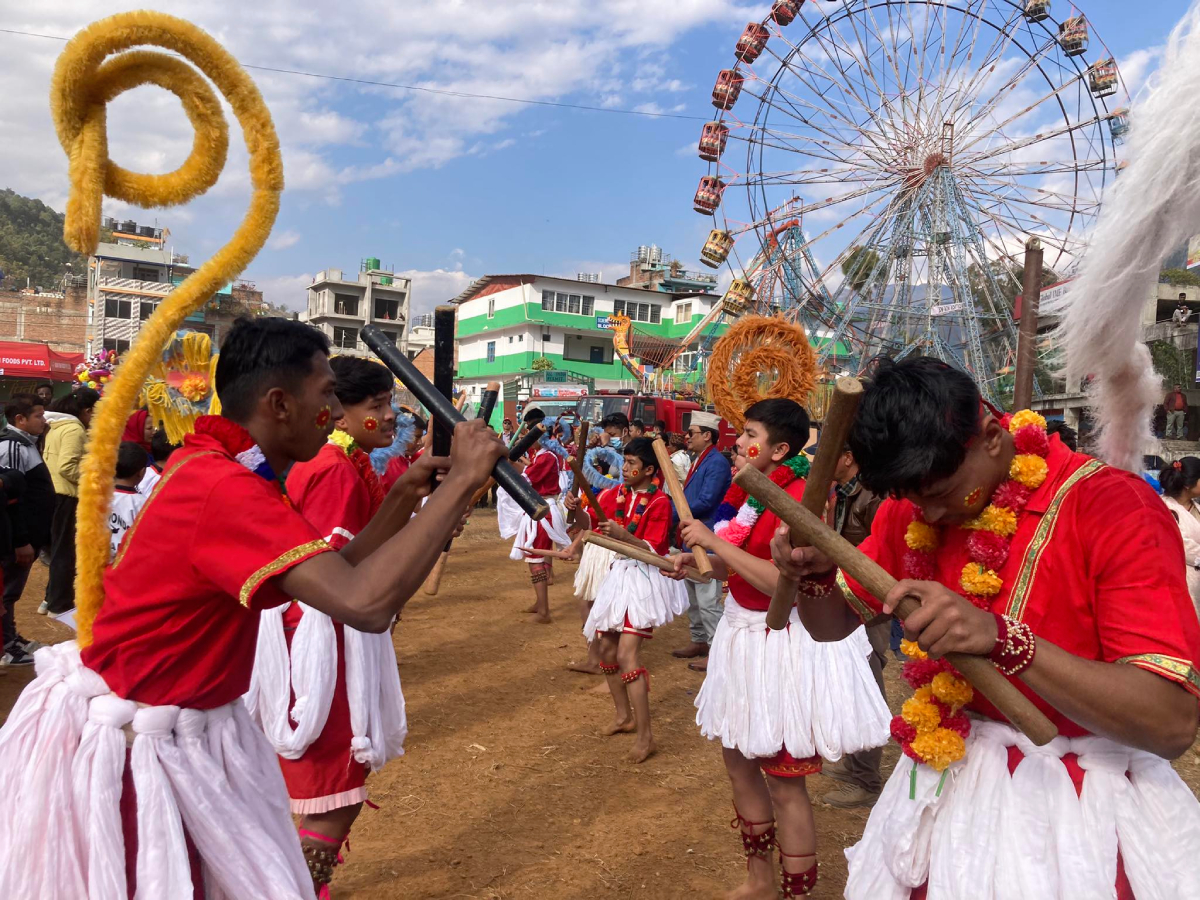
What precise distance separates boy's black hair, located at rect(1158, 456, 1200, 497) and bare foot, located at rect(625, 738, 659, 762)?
15.5 ft

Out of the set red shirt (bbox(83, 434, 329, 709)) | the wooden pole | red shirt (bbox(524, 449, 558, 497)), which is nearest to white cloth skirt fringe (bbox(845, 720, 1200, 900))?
red shirt (bbox(83, 434, 329, 709))

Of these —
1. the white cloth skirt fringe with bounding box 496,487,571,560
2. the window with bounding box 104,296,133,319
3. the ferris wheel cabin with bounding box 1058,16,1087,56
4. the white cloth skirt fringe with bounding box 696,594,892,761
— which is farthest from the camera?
the window with bounding box 104,296,133,319

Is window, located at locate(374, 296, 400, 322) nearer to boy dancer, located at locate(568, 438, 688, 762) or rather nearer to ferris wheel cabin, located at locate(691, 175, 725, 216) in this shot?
ferris wheel cabin, located at locate(691, 175, 725, 216)

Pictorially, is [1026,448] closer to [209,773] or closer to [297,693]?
[209,773]

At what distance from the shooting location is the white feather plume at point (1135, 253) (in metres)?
1.91

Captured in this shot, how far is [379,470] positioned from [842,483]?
3.01 m

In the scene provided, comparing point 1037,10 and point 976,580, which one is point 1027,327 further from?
point 1037,10

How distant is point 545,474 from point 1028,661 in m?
8.80

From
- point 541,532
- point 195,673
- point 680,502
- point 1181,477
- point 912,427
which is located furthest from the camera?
point 541,532

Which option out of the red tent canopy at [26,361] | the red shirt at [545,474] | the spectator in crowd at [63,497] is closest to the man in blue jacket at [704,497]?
the red shirt at [545,474]

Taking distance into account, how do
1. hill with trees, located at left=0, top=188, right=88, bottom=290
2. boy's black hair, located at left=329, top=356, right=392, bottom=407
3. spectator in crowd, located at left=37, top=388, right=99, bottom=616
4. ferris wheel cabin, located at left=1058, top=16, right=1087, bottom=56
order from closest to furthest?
boy's black hair, located at left=329, top=356, right=392, bottom=407
spectator in crowd, located at left=37, top=388, right=99, bottom=616
ferris wheel cabin, located at left=1058, top=16, right=1087, bottom=56
hill with trees, located at left=0, top=188, right=88, bottom=290

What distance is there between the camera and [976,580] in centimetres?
189

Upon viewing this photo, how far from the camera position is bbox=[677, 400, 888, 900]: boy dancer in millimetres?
3488

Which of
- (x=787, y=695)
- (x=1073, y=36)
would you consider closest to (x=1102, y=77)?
(x=1073, y=36)
